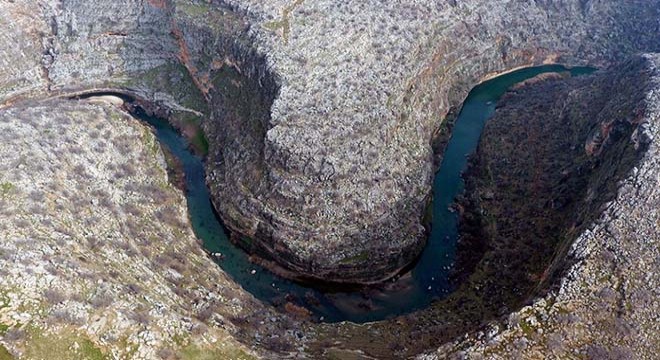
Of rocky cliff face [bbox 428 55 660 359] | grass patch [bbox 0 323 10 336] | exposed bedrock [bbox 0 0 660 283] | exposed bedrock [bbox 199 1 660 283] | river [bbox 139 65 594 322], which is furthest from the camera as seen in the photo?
exposed bedrock [bbox 0 0 660 283]

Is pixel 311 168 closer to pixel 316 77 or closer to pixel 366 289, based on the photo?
pixel 316 77

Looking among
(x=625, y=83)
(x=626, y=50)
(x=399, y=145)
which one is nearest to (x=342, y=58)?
(x=399, y=145)

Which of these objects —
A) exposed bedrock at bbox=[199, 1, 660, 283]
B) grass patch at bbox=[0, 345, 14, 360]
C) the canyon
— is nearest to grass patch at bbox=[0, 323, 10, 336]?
the canyon

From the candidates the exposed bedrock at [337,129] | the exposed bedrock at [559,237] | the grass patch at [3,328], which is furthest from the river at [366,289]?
the grass patch at [3,328]

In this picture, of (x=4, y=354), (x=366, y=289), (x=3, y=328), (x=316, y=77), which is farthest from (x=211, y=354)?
(x=316, y=77)

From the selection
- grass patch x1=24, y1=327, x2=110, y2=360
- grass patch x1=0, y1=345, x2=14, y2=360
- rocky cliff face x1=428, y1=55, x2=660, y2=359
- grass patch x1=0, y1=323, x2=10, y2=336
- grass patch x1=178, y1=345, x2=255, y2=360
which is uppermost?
grass patch x1=0, y1=323, x2=10, y2=336

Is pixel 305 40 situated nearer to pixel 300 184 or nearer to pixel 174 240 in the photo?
pixel 300 184

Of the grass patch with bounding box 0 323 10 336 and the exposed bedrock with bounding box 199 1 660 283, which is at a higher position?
the grass patch with bounding box 0 323 10 336

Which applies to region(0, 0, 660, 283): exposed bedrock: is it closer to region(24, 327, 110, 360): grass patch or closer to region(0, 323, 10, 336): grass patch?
region(24, 327, 110, 360): grass patch
